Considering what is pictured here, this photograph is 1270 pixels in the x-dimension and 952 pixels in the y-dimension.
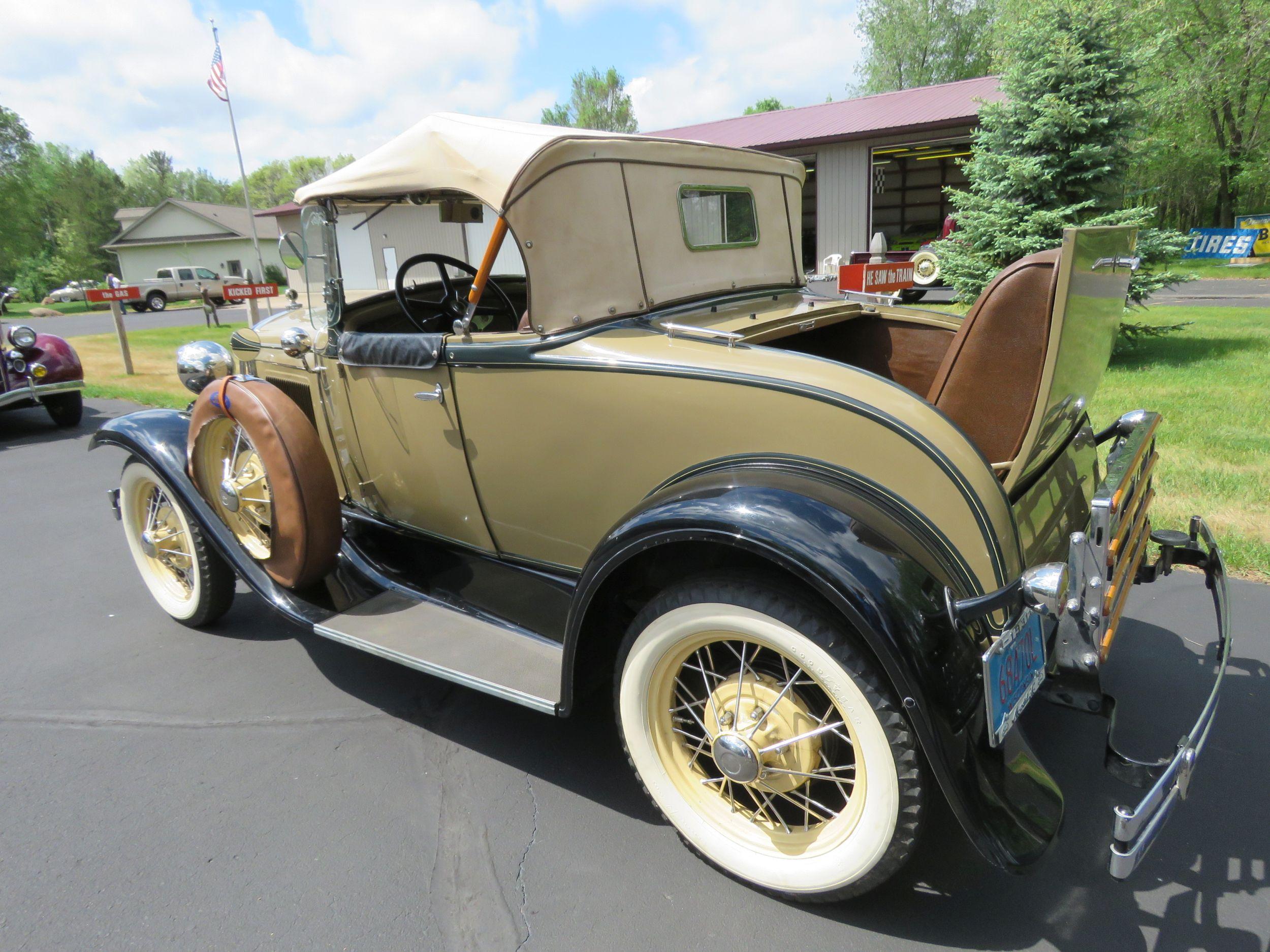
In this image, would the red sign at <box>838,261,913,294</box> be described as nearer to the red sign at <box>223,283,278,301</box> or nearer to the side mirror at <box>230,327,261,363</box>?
the red sign at <box>223,283,278,301</box>

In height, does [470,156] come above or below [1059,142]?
below

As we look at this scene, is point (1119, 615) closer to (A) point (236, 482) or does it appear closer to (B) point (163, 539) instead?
(A) point (236, 482)

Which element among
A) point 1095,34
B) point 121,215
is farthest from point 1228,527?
point 121,215

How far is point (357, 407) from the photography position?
3.14 m

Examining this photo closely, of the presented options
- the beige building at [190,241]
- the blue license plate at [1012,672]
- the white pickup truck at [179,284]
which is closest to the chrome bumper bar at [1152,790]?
the blue license plate at [1012,672]

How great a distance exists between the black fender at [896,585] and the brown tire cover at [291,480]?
137 cm

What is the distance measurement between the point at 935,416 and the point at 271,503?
93.0 inches

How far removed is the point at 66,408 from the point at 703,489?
8.70m

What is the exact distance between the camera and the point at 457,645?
2605mm

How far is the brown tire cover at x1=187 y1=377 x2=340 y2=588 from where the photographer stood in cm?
287

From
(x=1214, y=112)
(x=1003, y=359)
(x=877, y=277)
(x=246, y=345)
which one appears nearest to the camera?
(x=1003, y=359)

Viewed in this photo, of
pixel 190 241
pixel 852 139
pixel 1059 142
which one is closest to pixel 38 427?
pixel 1059 142

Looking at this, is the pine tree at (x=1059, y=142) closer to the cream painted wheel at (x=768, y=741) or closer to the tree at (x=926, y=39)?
the cream painted wheel at (x=768, y=741)

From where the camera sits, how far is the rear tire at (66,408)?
26.5 ft
